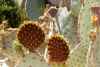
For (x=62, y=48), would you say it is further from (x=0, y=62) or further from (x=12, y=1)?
(x=12, y=1)

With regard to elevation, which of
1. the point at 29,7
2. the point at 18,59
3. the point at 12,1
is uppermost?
the point at 18,59

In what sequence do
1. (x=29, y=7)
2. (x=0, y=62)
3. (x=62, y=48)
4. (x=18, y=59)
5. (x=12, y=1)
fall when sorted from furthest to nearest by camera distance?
(x=12, y=1) < (x=29, y=7) < (x=0, y=62) < (x=18, y=59) < (x=62, y=48)

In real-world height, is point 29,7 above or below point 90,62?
below

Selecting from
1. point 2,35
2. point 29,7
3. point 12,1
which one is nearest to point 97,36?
point 2,35
